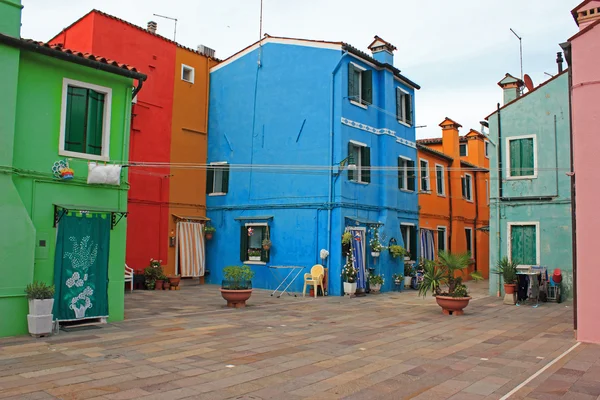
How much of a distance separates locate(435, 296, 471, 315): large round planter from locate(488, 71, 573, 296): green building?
519 centimetres

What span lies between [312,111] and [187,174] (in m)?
5.77

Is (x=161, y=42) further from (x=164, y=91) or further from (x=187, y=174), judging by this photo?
(x=187, y=174)

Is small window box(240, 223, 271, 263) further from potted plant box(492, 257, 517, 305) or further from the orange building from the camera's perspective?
potted plant box(492, 257, 517, 305)

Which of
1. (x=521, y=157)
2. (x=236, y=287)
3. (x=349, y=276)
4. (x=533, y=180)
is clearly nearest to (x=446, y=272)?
(x=349, y=276)

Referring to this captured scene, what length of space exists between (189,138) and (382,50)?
829 cm

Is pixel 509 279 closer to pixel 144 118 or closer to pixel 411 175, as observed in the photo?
pixel 411 175

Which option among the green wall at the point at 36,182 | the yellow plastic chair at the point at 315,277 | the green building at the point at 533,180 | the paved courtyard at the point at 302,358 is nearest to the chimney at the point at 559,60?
the green building at the point at 533,180

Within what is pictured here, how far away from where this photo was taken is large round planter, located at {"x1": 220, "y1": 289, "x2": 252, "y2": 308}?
42.9 feet

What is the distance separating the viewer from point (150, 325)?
33.8 feet

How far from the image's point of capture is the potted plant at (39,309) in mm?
8906

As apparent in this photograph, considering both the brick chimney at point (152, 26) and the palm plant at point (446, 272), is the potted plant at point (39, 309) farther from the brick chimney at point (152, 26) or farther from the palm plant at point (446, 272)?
the brick chimney at point (152, 26)

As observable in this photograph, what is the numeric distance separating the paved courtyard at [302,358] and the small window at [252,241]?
5.70m

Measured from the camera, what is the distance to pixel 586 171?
30.8ft

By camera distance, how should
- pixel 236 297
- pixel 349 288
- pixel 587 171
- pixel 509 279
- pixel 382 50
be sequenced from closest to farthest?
pixel 587 171, pixel 236 297, pixel 509 279, pixel 349 288, pixel 382 50
